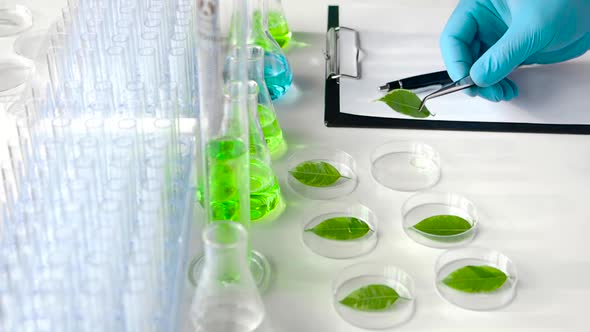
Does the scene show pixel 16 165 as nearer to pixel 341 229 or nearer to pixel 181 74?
pixel 181 74

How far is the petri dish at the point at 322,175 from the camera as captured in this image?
129 cm

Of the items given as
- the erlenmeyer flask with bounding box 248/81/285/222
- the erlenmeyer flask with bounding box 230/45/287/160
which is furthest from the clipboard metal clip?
the erlenmeyer flask with bounding box 248/81/285/222

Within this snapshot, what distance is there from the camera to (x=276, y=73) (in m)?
1.50

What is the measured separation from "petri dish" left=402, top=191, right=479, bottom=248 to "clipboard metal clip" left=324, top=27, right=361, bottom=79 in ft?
1.30

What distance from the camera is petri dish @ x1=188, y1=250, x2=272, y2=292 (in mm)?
1117

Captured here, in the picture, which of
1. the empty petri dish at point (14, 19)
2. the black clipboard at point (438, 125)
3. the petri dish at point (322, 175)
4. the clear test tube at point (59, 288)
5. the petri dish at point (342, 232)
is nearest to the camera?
the clear test tube at point (59, 288)

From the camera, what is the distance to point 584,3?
1.54 m

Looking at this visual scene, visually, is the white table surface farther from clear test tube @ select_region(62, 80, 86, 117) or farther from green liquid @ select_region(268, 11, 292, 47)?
clear test tube @ select_region(62, 80, 86, 117)

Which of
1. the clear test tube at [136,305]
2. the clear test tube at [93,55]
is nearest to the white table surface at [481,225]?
the clear test tube at [136,305]

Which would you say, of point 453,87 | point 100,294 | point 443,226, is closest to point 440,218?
point 443,226

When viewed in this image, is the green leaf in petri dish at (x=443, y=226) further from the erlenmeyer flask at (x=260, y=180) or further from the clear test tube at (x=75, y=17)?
the clear test tube at (x=75, y=17)

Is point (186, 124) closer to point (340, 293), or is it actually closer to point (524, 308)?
point (340, 293)

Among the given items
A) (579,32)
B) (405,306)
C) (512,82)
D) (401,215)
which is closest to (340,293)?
(405,306)

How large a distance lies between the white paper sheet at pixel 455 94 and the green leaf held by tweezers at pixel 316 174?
0.20 metres
